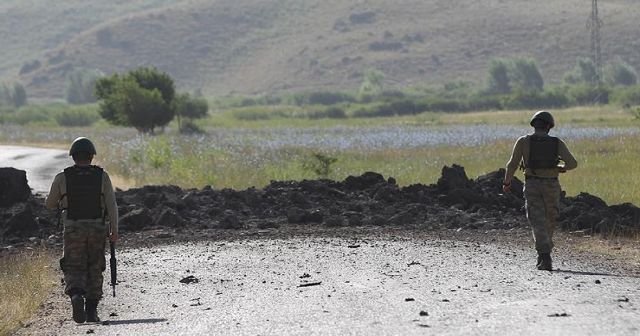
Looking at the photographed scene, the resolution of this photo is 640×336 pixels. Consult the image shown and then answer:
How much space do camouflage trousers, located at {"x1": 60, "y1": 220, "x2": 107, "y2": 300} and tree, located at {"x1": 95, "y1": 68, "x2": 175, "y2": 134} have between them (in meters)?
64.5

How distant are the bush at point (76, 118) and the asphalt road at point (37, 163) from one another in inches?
2613

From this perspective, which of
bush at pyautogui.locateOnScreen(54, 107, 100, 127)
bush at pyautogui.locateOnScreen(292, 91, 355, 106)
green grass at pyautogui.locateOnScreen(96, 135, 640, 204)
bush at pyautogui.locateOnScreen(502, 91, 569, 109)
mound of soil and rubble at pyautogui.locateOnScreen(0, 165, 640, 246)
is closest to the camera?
mound of soil and rubble at pyautogui.locateOnScreen(0, 165, 640, 246)

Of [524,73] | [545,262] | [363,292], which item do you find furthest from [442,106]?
[363,292]

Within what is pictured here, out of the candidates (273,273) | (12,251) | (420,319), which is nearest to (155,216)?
(12,251)

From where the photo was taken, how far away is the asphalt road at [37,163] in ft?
127

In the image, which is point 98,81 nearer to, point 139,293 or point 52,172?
point 52,172

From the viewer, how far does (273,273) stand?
52.0 ft

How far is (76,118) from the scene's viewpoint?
431 feet

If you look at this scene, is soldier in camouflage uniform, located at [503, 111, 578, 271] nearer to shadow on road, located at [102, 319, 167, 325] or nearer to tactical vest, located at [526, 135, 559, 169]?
tactical vest, located at [526, 135, 559, 169]

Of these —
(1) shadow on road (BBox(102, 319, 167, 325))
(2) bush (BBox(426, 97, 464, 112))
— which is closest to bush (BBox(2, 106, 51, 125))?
(2) bush (BBox(426, 97, 464, 112))

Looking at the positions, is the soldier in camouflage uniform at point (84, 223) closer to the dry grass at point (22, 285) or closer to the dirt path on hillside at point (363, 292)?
the dirt path on hillside at point (363, 292)

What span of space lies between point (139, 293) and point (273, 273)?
1.86m

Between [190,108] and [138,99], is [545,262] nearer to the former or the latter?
[138,99]

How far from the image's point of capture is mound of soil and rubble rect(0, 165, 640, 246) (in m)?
21.5
